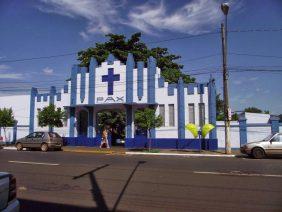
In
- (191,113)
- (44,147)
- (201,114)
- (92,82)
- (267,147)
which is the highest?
(92,82)

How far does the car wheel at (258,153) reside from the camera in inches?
793

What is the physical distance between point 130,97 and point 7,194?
81.6 ft

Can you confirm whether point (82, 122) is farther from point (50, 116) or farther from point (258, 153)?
point (258, 153)

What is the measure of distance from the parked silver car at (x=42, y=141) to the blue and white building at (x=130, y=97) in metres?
5.01

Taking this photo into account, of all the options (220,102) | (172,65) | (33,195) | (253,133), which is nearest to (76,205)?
(33,195)

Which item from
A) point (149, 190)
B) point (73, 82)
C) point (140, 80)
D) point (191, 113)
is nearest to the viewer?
point (149, 190)

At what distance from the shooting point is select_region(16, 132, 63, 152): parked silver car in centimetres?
2670

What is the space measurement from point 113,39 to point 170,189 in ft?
117

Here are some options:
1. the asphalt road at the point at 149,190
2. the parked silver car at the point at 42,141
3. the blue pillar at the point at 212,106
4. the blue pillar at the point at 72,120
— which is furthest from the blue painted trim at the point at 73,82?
the asphalt road at the point at 149,190

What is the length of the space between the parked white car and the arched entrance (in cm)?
2792

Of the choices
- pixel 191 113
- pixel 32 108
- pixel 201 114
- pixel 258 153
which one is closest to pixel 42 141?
pixel 32 108

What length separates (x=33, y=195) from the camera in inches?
356

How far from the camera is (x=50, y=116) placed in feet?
103

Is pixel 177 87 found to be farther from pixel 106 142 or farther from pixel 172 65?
pixel 172 65
